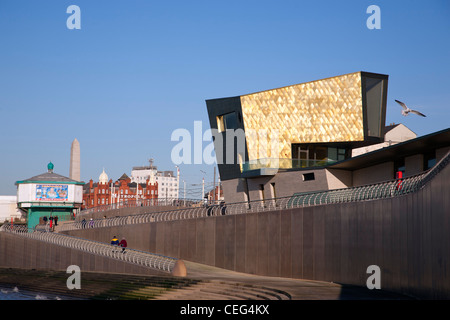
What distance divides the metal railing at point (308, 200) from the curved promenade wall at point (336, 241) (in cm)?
49

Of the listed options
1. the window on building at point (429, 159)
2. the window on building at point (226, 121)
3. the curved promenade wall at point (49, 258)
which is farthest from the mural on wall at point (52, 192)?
the window on building at point (429, 159)

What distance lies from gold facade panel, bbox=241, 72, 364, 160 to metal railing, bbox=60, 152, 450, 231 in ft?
30.3

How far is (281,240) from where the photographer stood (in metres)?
32.4

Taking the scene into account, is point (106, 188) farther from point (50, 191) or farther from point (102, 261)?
point (102, 261)

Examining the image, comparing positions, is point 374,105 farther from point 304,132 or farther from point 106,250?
point 106,250

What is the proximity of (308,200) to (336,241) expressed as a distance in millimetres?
4036

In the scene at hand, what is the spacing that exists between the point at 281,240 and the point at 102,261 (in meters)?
11.2

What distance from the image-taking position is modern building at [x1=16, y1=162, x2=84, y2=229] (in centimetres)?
6203
